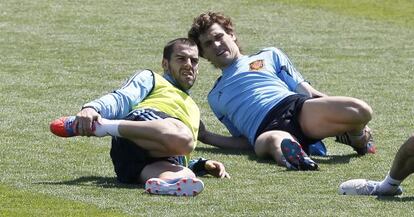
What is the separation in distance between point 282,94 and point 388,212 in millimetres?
2875

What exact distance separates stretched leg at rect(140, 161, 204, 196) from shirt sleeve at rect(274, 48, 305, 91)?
2.28 metres

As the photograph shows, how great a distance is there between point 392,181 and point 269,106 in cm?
226

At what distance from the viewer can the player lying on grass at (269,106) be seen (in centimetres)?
1023

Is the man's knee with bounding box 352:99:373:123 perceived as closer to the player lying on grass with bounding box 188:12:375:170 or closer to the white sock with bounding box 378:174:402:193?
the player lying on grass with bounding box 188:12:375:170

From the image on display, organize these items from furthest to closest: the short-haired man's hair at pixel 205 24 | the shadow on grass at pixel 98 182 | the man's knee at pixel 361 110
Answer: the short-haired man's hair at pixel 205 24
the man's knee at pixel 361 110
the shadow on grass at pixel 98 182

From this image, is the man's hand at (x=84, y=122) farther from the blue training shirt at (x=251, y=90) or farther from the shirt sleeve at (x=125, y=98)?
the blue training shirt at (x=251, y=90)

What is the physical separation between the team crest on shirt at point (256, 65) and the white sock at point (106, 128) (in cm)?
240

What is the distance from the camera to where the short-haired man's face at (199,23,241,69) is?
10.9m

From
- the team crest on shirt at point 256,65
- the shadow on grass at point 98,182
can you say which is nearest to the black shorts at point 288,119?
the team crest on shirt at point 256,65

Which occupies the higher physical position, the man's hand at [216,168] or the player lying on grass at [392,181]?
the player lying on grass at [392,181]

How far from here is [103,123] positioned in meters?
8.75

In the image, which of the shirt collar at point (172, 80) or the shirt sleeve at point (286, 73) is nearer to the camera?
the shirt collar at point (172, 80)

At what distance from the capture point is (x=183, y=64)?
9.39 meters

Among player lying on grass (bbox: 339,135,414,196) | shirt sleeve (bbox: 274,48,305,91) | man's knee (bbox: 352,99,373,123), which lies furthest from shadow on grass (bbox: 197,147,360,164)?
player lying on grass (bbox: 339,135,414,196)
